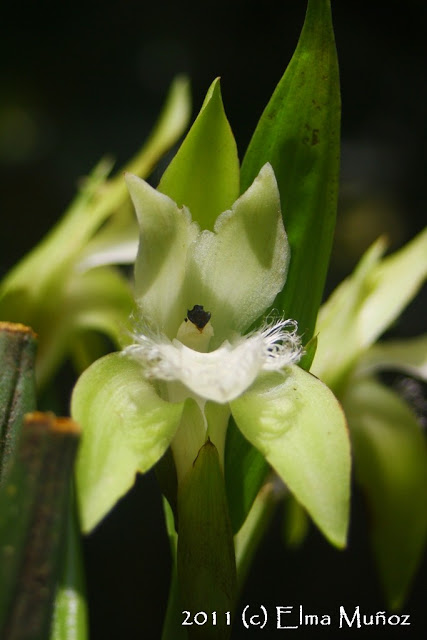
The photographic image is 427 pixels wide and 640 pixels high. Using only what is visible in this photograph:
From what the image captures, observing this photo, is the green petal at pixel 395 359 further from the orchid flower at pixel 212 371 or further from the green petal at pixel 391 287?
the orchid flower at pixel 212 371

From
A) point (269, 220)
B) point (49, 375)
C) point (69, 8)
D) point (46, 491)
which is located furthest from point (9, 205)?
point (46, 491)

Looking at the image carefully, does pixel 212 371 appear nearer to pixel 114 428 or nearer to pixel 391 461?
pixel 114 428

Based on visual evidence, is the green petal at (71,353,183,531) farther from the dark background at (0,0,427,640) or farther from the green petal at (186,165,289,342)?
the dark background at (0,0,427,640)

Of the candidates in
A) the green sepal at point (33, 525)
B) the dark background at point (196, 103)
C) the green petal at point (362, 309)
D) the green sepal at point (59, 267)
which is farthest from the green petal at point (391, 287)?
the dark background at point (196, 103)

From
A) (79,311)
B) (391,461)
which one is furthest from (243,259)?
(391,461)

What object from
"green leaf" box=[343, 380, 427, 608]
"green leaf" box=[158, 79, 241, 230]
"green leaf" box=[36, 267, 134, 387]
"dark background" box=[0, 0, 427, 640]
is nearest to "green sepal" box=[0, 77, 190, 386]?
"green leaf" box=[36, 267, 134, 387]

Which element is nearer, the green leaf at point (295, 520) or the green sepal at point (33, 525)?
the green sepal at point (33, 525)
